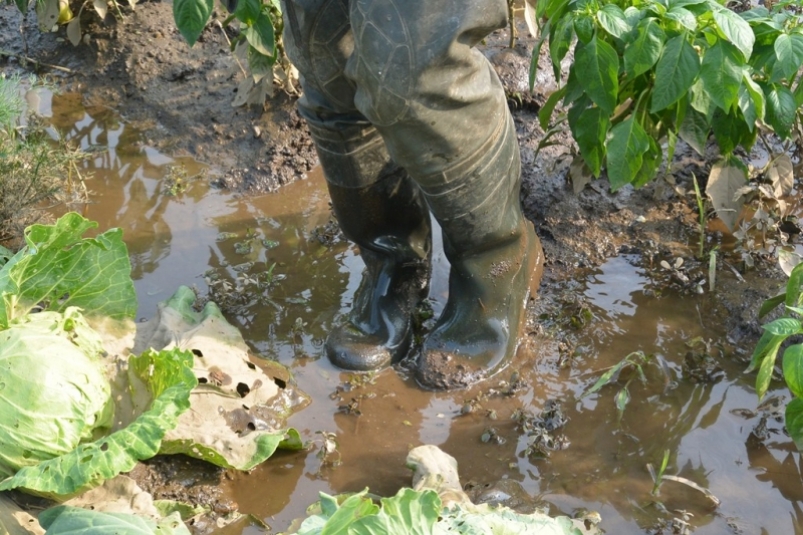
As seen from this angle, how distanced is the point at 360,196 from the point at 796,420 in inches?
53.9

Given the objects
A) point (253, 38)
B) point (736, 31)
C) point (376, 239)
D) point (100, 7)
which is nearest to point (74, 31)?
point (100, 7)

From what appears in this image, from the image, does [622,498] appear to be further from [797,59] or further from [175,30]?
[175,30]

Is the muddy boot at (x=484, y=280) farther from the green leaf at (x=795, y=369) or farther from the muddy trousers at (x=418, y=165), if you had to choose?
the green leaf at (x=795, y=369)

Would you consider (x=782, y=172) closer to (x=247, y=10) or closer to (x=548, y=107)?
(x=548, y=107)

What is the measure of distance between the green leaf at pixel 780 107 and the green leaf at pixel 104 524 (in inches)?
84.0

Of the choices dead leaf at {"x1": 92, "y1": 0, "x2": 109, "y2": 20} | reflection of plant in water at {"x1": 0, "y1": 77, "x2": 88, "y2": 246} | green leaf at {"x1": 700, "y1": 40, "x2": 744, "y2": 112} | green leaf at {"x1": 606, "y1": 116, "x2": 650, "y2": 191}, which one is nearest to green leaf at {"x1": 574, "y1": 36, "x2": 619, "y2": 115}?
green leaf at {"x1": 606, "y1": 116, "x2": 650, "y2": 191}

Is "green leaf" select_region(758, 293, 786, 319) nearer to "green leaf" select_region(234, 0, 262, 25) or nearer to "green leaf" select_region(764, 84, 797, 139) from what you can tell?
"green leaf" select_region(764, 84, 797, 139)

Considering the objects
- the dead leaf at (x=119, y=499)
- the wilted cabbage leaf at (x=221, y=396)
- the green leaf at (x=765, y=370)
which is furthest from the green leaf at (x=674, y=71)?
the dead leaf at (x=119, y=499)

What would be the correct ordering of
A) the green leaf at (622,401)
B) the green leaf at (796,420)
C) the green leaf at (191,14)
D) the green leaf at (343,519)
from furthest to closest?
1. the green leaf at (191,14)
2. the green leaf at (622,401)
3. the green leaf at (796,420)
4. the green leaf at (343,519)

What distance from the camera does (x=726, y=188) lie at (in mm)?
3113

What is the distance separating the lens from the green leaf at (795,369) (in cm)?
215

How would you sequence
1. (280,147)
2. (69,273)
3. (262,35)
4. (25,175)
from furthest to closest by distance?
(280,147)
(262,35)
(25,175)
(69,273)

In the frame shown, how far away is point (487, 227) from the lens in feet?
8.30

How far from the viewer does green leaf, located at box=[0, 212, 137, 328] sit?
2395mm
